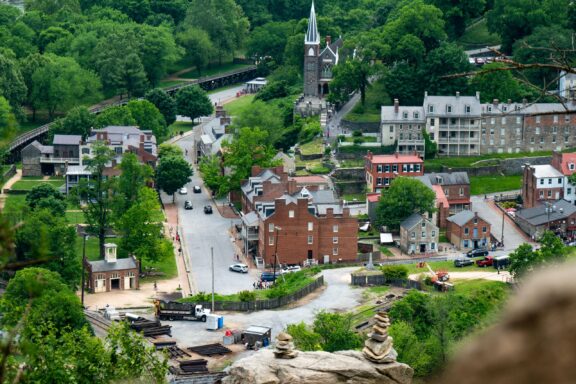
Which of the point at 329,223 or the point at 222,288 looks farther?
the point at 329,223

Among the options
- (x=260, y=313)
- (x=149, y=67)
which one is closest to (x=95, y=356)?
(x=260, y=313)

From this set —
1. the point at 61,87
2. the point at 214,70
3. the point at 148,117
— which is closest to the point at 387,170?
the point at 148,117

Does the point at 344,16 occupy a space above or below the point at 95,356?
above

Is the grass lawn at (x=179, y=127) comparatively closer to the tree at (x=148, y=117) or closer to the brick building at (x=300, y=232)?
the tree at (x=148, y=117)

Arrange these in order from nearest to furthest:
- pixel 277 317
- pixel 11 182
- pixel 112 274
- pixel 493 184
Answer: pixel 277 317 → pixel 112 274 → pixel 493 184 → pixel 11 182

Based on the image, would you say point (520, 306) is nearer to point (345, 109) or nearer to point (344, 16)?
point (345, 109)

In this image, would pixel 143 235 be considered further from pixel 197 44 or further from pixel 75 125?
pixel 197 44
